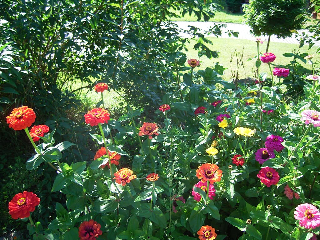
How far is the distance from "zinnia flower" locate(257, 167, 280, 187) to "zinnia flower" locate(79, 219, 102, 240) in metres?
0.78

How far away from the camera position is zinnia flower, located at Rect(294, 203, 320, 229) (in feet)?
3.75

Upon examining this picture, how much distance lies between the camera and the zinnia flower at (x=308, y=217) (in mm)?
1142

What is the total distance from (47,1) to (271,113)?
1.75 metres

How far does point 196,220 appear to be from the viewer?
4.75 feet

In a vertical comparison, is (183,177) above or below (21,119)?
below

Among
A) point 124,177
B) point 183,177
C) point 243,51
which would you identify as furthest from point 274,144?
point 243,51

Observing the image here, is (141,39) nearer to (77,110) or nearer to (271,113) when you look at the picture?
(77,110)

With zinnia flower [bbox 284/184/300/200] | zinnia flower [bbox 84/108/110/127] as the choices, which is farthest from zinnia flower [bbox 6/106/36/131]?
zinnia flower [bbox 284/184/300/200]

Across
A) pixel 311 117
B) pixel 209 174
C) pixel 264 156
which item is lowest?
pixel 264 156

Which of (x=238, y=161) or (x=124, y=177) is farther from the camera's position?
(x=238, y=161)

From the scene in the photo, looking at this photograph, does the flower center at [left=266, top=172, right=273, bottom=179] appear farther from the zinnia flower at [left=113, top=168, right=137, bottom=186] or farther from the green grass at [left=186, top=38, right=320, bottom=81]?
the green grass at [left=186, top=38, right=320, bottom=81]

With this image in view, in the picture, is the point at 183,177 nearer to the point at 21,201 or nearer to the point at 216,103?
the point at 216,103

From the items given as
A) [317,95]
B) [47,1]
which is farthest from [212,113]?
[47,1]

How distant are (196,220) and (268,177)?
1.32 ft
